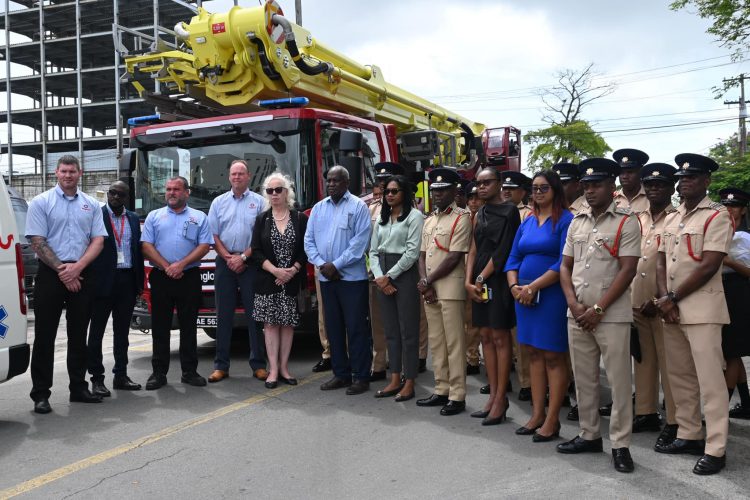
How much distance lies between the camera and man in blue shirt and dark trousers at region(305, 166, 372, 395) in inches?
253

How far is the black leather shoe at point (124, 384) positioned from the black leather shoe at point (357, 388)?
6.50 feet

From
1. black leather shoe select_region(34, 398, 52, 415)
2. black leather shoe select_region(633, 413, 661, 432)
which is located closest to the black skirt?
black leather shoe select_region(633, 413, 661, 432)

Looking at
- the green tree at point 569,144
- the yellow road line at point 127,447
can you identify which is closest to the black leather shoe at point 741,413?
the yellow road line at point 127,447

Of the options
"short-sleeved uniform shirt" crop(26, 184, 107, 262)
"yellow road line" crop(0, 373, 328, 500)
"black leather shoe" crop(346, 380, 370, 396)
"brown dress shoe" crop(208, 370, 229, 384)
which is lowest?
"yellow road line" crop(0, 373, 328, 500)

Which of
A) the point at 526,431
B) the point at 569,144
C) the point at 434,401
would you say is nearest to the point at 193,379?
the point at 434,401

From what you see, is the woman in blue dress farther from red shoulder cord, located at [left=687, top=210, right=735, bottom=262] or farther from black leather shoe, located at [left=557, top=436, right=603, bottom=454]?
red shoulder cord, located at [left=687, top=210, right=735, bottom=262]

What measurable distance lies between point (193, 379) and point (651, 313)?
13.7 feet

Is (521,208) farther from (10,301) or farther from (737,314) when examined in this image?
(10,301)

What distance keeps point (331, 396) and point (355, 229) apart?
1.52 meters

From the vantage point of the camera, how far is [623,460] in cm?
425

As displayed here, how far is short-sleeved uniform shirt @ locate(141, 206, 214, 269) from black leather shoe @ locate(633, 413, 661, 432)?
13.6 ft

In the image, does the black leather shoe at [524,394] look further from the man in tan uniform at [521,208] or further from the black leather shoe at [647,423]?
the black leather shoe at [647,423]

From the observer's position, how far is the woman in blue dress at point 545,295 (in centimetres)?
481

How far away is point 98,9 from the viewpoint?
50781 mm
